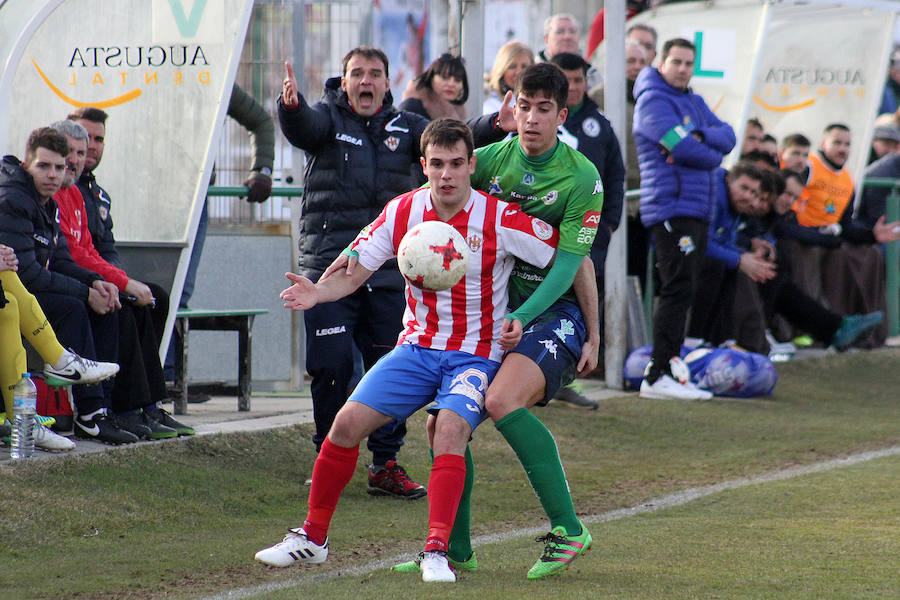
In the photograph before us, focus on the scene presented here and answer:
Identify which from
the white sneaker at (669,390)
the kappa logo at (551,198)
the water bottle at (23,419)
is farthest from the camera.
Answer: the white sneaker at (669,390)

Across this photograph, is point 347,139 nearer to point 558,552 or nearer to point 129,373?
point 129,373

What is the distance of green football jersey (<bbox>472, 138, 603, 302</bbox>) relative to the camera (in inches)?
227

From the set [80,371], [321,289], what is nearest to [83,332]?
→ [80,371]

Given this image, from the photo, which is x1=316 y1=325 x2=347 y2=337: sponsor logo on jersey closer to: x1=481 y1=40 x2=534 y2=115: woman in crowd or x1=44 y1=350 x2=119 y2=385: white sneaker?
x1=44 y1=350 x2=119 y2=385: white sneaker

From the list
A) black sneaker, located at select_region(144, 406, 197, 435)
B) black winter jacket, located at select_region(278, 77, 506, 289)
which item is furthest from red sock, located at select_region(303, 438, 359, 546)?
black sneaker, located at select_region(144, 406, 197, 435)

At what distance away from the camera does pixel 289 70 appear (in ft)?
22.6

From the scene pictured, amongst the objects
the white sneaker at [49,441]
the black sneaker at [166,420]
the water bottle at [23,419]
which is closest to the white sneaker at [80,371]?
the water bottle at [23,419]

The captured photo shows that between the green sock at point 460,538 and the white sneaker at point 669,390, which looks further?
the white sneaker at point 669,390

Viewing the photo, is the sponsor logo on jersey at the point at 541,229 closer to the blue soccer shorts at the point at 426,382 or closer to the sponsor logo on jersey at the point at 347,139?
the blue soccer shorts at the point at 426,382

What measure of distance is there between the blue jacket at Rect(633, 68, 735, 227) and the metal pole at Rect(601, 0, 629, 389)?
0.54 m

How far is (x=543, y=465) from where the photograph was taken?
5.50 metres

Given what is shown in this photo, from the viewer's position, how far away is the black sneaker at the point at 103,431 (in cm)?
757

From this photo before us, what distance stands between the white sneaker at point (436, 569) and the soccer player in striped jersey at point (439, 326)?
27cm

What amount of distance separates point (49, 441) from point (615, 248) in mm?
5671
